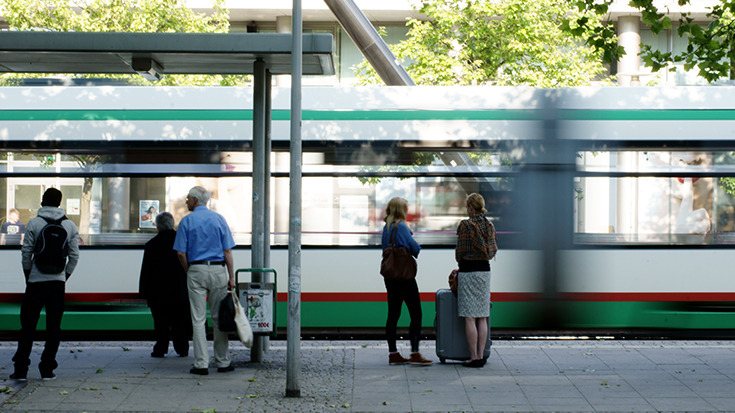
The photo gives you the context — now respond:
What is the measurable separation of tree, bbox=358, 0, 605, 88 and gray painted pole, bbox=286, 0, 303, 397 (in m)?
11.5

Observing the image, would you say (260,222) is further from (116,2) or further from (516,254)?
(116,2)

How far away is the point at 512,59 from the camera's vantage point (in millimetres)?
16891

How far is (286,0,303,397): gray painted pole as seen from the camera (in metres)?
5.73

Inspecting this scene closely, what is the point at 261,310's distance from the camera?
22.7 ft

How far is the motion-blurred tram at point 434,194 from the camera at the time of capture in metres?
7.95

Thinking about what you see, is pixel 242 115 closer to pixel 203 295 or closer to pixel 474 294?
pixel 203 295

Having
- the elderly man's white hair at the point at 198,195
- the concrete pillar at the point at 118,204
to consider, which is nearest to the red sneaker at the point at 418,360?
the elderly man's white hair at the point at 198,195

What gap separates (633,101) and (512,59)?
904 centimetres

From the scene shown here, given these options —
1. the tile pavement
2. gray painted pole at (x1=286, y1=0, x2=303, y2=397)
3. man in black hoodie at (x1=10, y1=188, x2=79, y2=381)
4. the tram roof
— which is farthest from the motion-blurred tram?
gray painted pole at (x1=286, y1=0, x2=303, y2=397)

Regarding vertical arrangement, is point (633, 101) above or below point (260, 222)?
above

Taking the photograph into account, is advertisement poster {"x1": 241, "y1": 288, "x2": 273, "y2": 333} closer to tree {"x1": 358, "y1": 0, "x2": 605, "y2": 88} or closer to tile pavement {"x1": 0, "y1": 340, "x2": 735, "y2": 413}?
tile pavement {"x1": 0, "y1": 340, "x2": 735, "y2": 413}

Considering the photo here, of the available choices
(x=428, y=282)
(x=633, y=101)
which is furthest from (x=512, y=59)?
(x=428, y=282)

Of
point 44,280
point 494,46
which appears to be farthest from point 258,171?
point 494,46

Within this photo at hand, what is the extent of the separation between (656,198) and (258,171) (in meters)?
4.32
